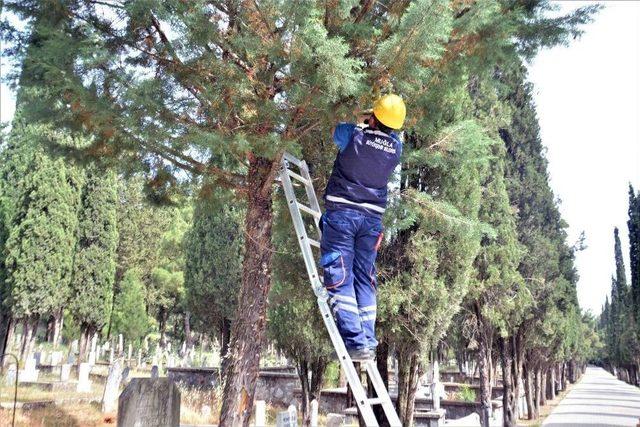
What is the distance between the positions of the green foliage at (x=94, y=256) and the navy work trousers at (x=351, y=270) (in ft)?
89.4

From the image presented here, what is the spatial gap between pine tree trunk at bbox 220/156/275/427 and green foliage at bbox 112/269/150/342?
121 feet

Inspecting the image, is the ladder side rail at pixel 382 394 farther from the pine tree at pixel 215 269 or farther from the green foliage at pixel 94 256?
the green foliage at pixel 94 256

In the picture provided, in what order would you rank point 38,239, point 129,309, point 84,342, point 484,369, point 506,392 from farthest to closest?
point 129,309 < point 84,342 < point 38,239 < point 506,392 < point 484,369

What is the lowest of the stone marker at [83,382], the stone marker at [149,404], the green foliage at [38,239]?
the stone marker at [83,382]

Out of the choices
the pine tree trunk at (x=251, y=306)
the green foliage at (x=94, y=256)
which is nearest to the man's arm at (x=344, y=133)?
the pine tree trunk at (x=251, y=306)

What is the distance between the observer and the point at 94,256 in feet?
97.9

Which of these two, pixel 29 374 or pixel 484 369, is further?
pixel 29 374

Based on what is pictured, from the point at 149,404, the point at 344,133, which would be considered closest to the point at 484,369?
the point at 344,133

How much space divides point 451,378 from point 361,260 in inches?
1617

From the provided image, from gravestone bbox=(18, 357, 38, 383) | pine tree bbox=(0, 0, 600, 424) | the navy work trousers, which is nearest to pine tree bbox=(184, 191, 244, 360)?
gravestone bbox=(18, 357, 38, 383)

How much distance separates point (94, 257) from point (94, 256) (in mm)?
56

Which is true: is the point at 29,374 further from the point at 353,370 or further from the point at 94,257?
the point at 353,370

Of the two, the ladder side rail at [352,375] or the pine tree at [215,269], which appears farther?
the pine tree at [215,269]

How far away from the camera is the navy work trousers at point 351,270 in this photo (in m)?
4.24
